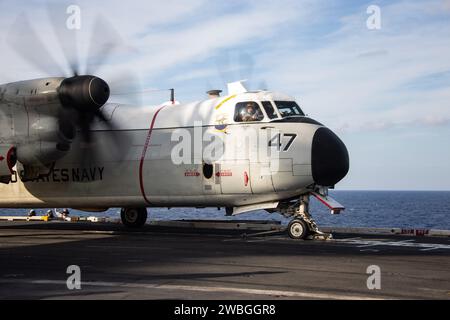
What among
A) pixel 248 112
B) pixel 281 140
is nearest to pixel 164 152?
pixel 248 112

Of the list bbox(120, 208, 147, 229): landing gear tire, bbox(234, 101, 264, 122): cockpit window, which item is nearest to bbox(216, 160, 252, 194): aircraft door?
bbox(234, 101, 264, 122): cockpit window

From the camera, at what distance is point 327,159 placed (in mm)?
21156

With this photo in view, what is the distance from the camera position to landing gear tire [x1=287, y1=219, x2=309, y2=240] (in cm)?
2180

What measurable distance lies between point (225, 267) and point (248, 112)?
9578mm

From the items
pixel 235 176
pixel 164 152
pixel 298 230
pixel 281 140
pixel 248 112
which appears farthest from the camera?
pixel 164 152

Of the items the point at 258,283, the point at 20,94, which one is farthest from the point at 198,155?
the point at 258,283

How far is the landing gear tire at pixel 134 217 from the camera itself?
29.0 meters

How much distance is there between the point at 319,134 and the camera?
70.5 feet

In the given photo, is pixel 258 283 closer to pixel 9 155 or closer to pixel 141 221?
pixel 9 155

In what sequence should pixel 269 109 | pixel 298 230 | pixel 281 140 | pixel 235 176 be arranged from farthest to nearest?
pixel 269 109
pixel 235 176
pixel 298 230
pixel 281 140

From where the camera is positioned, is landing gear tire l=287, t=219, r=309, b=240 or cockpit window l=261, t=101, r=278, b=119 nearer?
landing gear tire l=287, t=219, r=309, b=240

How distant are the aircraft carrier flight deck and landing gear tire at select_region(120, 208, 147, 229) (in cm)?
519

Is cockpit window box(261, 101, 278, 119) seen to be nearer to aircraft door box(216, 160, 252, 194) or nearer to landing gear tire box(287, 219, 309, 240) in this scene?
aircraft door box(216, 160, 252, 194)

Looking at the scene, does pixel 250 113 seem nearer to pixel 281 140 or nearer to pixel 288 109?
pixel 288 109
